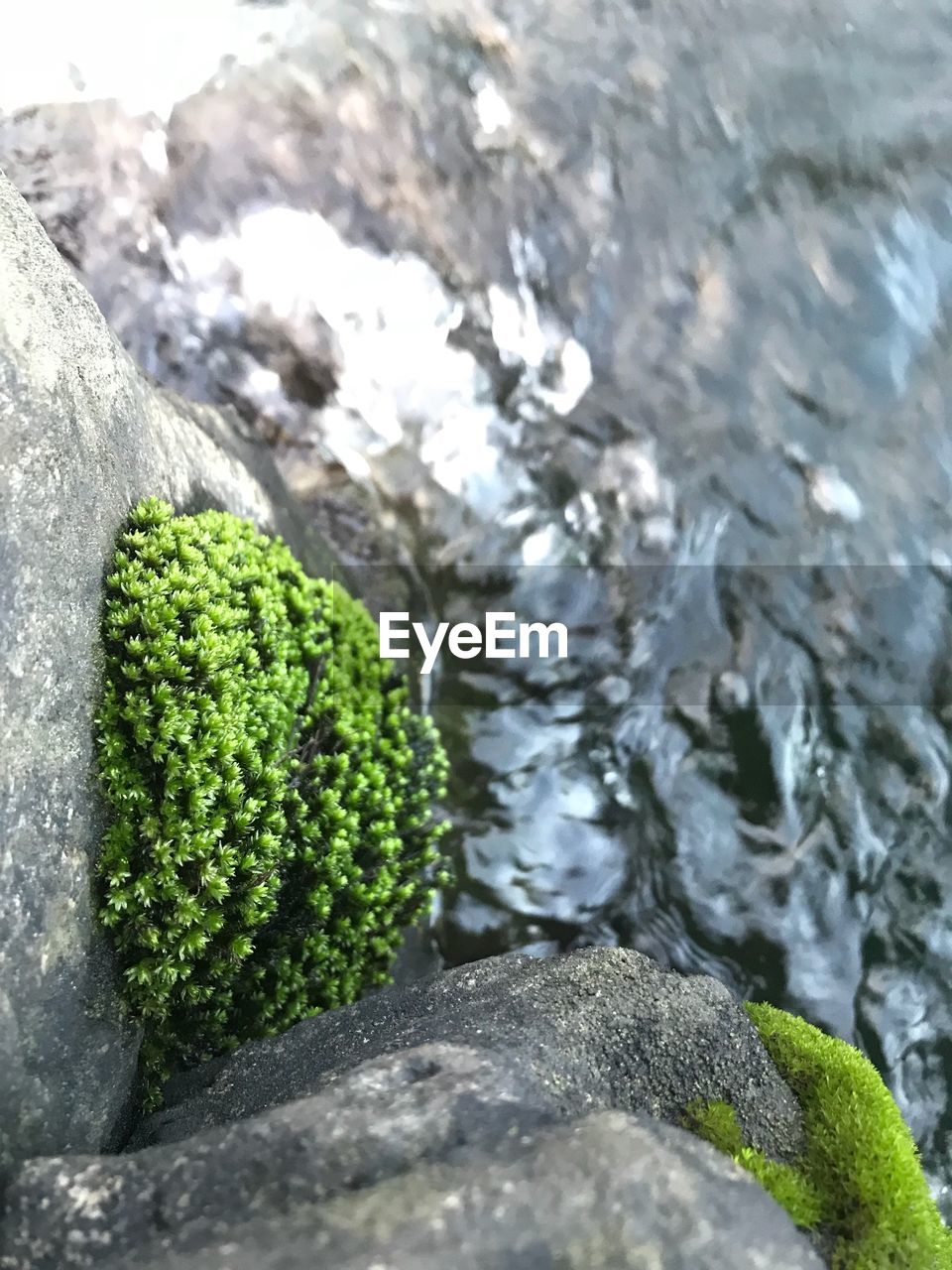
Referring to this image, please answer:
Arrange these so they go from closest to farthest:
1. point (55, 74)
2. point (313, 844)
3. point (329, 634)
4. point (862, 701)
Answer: point (313, 844), point (329, 634), point (862, 701), point (55, 74)

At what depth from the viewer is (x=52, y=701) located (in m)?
2.78

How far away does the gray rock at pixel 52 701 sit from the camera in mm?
2617

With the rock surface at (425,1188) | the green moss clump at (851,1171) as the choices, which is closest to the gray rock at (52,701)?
the rock surface at (425,1188)

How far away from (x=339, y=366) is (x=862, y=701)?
153 inches

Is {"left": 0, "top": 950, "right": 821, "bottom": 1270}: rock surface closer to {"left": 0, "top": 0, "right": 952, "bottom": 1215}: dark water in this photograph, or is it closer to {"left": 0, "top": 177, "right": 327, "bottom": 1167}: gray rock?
{"left": 0, "top": 177, "right": 327, "bottom": 1167}: gray rock

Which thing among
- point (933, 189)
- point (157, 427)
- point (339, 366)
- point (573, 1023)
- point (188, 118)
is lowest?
point (573, 1023)

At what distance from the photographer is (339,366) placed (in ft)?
20.2

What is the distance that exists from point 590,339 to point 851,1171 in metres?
4.89

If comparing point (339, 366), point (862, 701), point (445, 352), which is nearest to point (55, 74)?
point (339, 366)

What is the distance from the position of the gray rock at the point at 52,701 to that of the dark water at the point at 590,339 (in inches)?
110

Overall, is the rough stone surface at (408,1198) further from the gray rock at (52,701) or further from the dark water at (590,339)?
the dark water at (590,339)

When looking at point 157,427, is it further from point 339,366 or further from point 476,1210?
point 476,1210

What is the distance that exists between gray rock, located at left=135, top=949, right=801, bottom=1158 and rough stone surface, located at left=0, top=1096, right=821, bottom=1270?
0.36 m

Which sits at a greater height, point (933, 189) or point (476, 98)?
point (476, 98)
